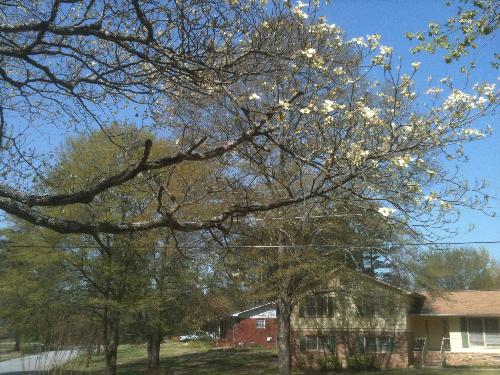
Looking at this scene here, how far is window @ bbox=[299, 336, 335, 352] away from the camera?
36.4 meters

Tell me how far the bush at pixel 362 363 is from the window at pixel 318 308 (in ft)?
10.1

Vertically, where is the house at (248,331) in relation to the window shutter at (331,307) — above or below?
below

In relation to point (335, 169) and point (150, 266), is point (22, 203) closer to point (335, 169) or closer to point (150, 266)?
point (335, 169)

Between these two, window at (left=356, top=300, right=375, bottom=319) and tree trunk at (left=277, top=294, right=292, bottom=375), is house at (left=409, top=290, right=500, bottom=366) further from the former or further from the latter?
tree trunk at (left=277, top=294, right=292, bottom=375)

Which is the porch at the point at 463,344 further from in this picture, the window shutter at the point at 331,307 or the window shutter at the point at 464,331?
the window shutter at the point at 331,307

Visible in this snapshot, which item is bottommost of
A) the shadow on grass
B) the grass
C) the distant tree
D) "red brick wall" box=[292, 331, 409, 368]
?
the shadow on grass

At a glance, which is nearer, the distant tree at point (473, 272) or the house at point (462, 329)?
the house at point (462, 329)

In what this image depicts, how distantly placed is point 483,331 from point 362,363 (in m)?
7.48

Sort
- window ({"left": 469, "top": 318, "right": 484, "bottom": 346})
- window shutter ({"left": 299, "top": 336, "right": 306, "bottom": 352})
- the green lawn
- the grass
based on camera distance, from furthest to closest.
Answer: window shutter ({"left": 299, "top": 336, "right": 306, "bottom": 352})
window ({"left": 469, "top": 318, "right": 484, "bottom": 346})
the green lawn
the grass

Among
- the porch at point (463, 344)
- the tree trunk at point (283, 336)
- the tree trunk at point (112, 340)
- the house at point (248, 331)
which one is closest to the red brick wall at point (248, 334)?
the house at point (248, 331)

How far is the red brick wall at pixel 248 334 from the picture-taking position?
54.0 metres

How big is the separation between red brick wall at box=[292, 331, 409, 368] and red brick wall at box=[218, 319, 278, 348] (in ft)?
57.7

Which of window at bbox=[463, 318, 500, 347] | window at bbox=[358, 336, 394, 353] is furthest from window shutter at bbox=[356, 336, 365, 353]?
window at bbox=[463, 318, 500, 347]

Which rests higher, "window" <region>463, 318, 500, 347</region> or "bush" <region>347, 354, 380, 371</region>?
"window" <region>463, 318, 500, 347</region>
